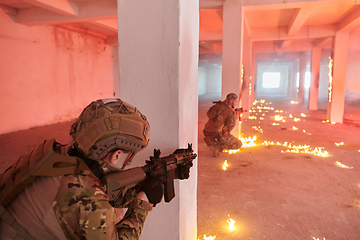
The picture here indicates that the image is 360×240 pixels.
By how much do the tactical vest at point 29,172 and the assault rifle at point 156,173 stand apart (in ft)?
0.65

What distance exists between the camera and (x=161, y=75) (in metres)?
1.52

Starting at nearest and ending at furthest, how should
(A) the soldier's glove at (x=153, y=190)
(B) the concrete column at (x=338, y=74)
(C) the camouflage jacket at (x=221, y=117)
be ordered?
1. (A) the soldier's glove at (x=153, y=190)
2. (C) the camouflage jacket at (x=221, y=117)
3. (B) the concrete column at (x=338, y=74)

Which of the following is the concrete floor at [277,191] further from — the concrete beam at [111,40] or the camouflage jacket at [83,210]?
the concrete beam at [111,40]

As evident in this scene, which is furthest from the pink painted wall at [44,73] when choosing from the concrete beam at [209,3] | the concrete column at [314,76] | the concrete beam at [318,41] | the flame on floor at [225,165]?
the concrete column at [314,76]

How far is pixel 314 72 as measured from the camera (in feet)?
35.8

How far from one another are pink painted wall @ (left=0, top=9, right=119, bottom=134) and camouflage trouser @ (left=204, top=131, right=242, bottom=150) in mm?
5045

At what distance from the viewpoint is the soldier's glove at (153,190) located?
1.28 m

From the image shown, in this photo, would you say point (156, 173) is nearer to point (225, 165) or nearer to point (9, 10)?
point (225, 165)

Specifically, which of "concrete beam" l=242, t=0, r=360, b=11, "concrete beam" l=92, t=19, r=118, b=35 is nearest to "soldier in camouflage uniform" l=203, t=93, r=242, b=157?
"concrete beam" l=242, t=0, r=360, b=11

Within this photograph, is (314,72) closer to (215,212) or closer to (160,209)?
(215,212)

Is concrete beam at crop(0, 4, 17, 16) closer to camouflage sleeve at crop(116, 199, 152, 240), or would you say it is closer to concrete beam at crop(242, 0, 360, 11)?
concrete beam at crop(242, 0, 360, 11)

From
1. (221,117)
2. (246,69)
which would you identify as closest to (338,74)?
(246,69)

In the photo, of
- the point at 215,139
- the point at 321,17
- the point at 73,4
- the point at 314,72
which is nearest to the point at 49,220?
the point at 215,139

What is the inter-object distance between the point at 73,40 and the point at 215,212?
770 cm
